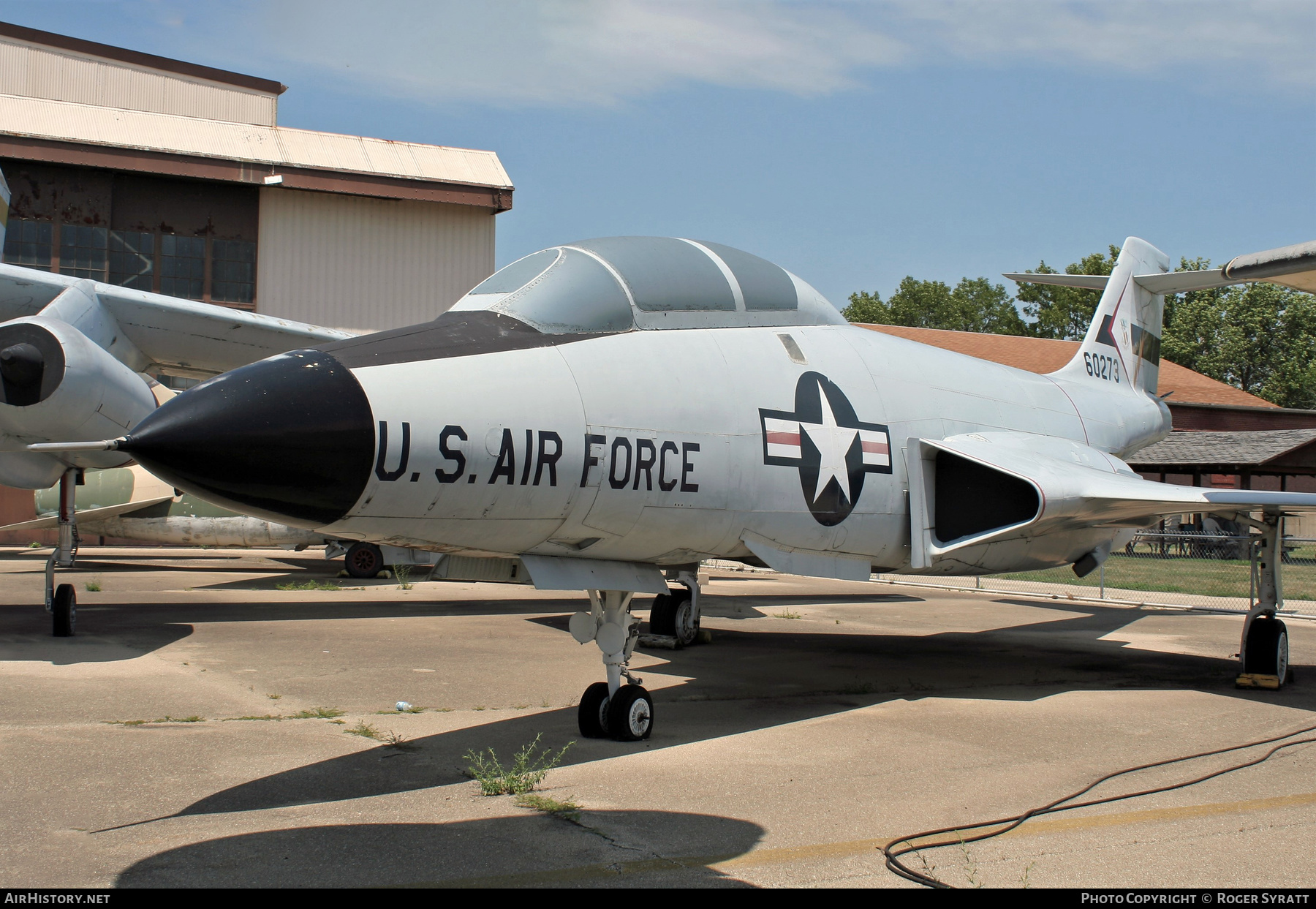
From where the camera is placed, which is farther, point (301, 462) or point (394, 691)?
point (394, 691)

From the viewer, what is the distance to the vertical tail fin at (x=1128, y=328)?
12.3m

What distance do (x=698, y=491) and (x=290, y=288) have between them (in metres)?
22.7

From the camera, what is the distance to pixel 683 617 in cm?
1085

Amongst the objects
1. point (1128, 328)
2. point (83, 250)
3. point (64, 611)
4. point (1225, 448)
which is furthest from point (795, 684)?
point (1225, 448)

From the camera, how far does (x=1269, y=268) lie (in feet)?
28.9

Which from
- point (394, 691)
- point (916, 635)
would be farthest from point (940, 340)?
point (394, 691)

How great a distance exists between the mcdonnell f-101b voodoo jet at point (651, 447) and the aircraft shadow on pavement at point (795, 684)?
0.62 meters

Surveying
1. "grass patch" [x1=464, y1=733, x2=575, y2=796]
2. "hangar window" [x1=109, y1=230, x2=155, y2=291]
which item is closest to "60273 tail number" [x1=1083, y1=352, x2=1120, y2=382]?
"grass patch" [x1=464, y1=733, x2=575, y2=796]

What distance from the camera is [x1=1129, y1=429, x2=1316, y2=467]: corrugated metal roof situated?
28.1 metres

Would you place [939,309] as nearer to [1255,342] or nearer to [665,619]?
[1255,342]

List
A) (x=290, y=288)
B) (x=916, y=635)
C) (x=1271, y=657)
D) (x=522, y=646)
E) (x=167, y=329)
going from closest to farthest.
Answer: (x=1271, y=657), (x=522, y=646), (x=167, y=329), (x=916, y=635), (x=290, y=288)

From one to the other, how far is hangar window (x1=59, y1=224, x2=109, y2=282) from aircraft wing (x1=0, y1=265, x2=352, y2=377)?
49.3 feet

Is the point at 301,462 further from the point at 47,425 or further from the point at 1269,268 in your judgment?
the point at 1269,268

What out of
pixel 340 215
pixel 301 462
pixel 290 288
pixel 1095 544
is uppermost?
pixel 340 215
